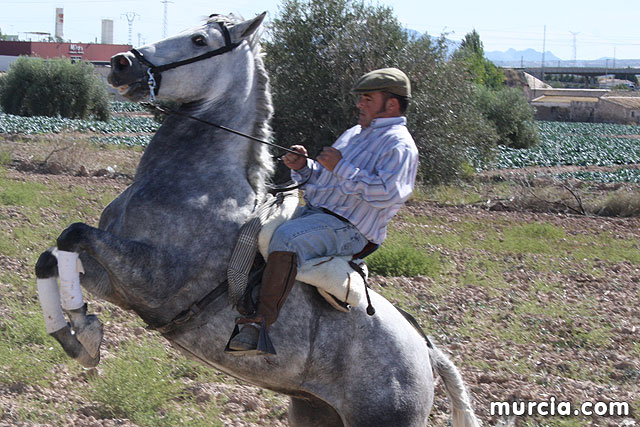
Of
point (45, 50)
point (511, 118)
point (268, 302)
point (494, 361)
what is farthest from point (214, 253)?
point (45, 50)

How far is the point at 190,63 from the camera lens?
13.4 ft

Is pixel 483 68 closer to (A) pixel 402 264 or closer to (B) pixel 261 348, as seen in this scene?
(A) pixel 402 264

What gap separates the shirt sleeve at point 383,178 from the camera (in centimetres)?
378

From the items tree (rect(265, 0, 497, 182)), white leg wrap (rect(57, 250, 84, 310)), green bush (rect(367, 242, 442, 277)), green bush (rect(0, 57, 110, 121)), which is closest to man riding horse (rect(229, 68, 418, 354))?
white leg wrap (rect(57, 250, 84, 310))

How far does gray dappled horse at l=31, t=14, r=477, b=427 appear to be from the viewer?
387cm

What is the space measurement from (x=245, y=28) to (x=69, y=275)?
1.68 m

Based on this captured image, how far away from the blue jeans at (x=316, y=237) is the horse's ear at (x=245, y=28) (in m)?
1.09

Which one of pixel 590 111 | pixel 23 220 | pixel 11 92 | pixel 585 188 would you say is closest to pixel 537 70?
pixel 590 111

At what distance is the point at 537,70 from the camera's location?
159625 mm

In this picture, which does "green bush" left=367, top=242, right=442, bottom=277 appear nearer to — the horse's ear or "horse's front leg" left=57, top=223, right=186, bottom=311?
the horse's ear

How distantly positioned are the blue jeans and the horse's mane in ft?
1.13

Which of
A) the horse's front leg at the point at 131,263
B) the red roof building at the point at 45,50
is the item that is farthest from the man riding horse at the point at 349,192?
the red roof building at the point at 45,50

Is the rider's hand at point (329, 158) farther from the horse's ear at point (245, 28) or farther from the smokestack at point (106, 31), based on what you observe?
the smokestack at point (106, 31)

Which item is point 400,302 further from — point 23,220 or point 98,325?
point 23,220
